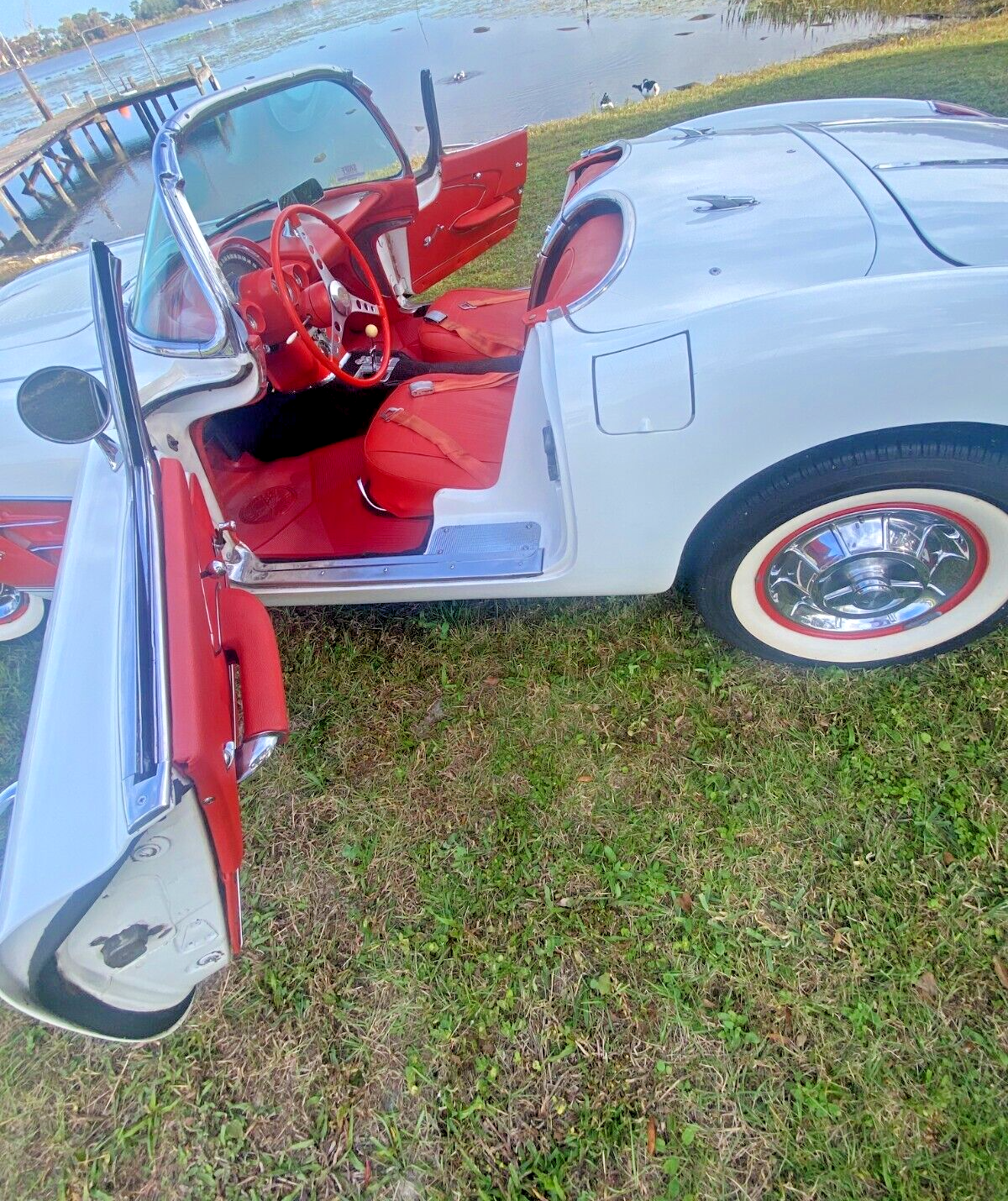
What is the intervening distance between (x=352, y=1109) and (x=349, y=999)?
0.80 ft

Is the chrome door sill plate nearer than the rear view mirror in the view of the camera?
Yes

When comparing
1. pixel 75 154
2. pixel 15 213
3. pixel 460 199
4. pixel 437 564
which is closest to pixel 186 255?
pixel 437 564

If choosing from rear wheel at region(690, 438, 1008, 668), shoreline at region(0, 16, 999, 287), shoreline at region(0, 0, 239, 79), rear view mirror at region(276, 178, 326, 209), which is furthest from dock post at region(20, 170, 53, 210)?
rear wheel at region(690, 438, 1008, 668)

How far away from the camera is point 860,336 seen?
59.4 inches

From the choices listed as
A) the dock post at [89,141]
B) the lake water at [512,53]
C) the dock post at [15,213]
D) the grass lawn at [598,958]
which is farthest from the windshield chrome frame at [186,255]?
the dock post at [89,141]

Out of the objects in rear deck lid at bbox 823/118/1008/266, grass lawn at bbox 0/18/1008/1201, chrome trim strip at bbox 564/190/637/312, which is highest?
chrome trim strip at bbox 564/190/637/312

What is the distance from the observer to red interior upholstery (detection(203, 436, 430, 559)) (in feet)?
7.90

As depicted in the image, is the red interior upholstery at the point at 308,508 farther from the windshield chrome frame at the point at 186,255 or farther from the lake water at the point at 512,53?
the lake water at the point at 512,53

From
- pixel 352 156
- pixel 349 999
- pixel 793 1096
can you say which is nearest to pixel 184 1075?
pixel 349 999

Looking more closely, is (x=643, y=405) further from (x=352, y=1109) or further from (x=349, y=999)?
(x=352, y=1109)

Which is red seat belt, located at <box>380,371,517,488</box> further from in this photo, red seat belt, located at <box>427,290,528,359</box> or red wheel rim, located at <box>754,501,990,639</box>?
red wheel rim, located at <box>754,501,990,639</box>

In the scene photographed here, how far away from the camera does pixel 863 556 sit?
6.25 feet

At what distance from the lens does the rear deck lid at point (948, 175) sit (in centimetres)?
159

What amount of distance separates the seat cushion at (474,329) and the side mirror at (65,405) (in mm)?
1583
